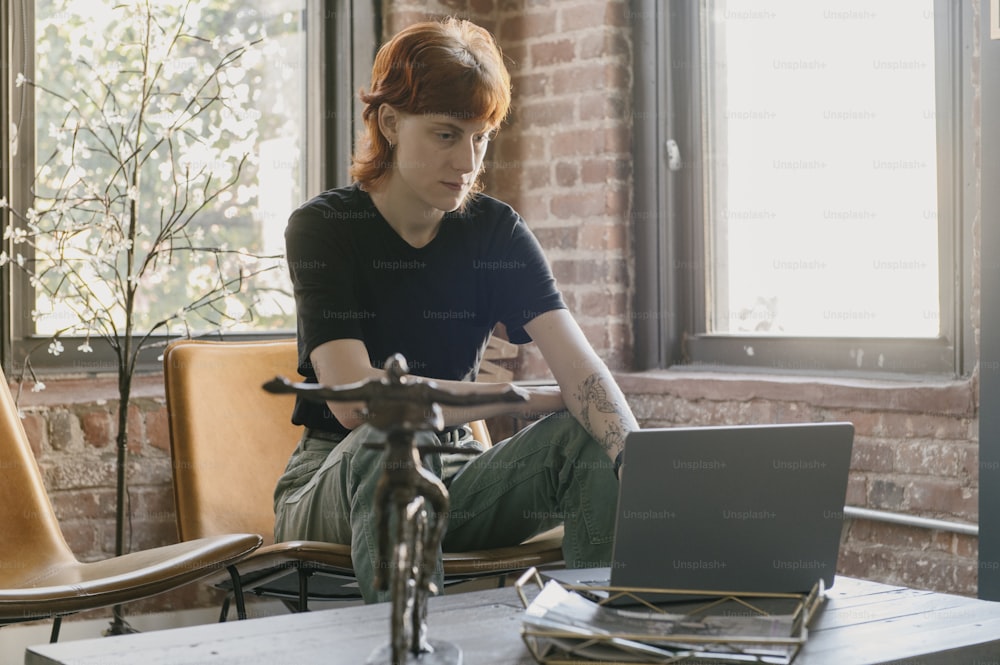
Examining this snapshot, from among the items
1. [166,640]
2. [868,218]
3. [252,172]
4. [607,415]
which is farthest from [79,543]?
[868,218]

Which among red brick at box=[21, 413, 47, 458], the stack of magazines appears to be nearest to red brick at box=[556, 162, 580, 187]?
red brick at box=[21, 413, 47, 458]

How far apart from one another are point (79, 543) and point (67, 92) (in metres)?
1.03

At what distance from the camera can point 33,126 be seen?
2.65 metres

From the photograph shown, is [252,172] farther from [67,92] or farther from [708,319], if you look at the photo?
[708,319]

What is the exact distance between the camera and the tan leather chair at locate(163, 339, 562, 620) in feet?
7.23

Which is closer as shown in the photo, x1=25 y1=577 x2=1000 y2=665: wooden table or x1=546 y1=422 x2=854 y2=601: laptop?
x1=25 y1=577 x2=1000 y2=665: wooden table

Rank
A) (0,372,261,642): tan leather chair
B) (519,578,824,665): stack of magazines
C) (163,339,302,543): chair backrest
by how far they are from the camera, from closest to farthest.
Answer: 1. (519,578,824,665): stack of magazines
2. (0,372,261,642): tan leather chair
3. (163,339,302,543): chair backrest

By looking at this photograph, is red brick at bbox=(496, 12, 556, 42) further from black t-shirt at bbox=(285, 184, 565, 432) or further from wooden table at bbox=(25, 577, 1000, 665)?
wooden table at bbox=(25, 577, 1000, 665)

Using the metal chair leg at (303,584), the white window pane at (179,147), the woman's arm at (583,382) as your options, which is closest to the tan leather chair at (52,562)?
the metal chair leg at (303,584)

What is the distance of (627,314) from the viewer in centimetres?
308

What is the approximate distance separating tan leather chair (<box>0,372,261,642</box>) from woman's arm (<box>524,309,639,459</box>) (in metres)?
0.59

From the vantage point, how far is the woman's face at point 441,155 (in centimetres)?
208

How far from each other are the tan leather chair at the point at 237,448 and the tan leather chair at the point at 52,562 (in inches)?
6.6

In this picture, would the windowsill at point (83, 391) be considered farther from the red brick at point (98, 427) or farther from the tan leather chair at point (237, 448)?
the tan leather chair at point (237, 448)
